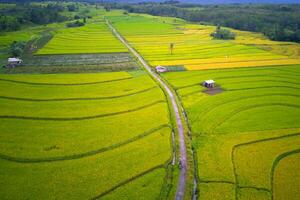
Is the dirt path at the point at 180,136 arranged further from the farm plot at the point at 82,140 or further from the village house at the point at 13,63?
the village house at the point at 13,63

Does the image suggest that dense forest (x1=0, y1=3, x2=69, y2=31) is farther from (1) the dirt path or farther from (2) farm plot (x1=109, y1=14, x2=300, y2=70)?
(1) the dirt path

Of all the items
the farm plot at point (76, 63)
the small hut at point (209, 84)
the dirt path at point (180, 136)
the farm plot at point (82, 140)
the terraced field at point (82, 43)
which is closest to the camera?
the farm plot at point (82, 140)

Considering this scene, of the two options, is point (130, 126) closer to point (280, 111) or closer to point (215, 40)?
point (280, 111)

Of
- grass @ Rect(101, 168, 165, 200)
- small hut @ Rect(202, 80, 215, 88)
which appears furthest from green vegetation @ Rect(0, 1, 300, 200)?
small hut @ Rect(202, 80, 215, 88)

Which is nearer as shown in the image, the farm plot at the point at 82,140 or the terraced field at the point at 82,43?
the farm plot at the point at 82,140

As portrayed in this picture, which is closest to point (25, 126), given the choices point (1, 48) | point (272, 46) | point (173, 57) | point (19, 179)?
point (19, 179)

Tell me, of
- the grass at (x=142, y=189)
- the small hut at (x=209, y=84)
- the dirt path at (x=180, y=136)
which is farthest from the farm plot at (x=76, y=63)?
the grass at (x=142, y=189)

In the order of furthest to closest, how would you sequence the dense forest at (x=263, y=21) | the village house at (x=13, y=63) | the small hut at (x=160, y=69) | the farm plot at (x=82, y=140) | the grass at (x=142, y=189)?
the dense forest at (x=263, y=21) < the village house at (x=13, y=63) < the small hut at (x=160, y=69) < the farm plot at (x=82, y=140) < the grass at (x=142, y=189)
